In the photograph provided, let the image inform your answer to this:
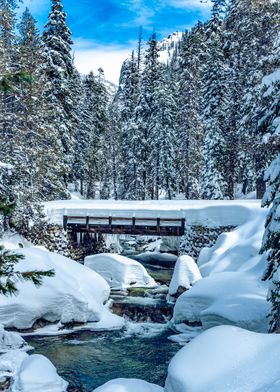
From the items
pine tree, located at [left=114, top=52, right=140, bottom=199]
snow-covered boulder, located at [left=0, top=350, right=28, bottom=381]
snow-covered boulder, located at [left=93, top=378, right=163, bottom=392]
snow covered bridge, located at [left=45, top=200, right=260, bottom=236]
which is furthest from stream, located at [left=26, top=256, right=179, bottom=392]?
pine tree, located at [left=114, top=52, right=140, bottom=199]

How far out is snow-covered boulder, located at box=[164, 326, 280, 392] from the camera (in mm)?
4488

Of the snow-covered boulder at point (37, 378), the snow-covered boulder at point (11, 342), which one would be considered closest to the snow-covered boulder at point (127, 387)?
the snow-covered boulder at point (37, 378)

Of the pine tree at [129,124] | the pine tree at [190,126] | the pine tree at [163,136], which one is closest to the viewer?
the pine tree at [190,126]

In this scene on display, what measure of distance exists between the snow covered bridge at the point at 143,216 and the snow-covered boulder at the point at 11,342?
39.8 feet

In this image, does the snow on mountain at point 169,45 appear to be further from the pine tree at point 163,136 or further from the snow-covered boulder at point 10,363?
the snow-covered boulder at point 10,363

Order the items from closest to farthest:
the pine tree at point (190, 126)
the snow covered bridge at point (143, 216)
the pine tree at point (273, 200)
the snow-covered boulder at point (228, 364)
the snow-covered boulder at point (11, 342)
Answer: the snow-covered boulder at point (228, 364), the pine tree at point (273, 200), the snow-covered boulder at point (11, 342), the snow covered bridge at point (143, 216), the pine tree at point (190, 126)

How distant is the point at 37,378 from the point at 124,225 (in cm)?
1594

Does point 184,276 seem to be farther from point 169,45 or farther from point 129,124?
point 169,45

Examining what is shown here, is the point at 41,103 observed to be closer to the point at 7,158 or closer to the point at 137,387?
the point at 7,158

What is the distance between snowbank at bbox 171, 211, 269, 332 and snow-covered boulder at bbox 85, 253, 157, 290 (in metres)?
3.62

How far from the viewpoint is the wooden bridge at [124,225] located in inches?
942

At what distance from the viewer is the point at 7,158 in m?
19.4

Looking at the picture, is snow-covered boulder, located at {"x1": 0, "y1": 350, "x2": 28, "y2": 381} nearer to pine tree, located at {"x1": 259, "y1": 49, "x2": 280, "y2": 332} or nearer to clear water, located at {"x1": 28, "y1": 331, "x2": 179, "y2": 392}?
clear water, located at {"x1": 28, "y1": 331, "x2": 179, "y2": 392}

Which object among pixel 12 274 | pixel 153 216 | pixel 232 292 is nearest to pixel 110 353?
pixel 232 292
